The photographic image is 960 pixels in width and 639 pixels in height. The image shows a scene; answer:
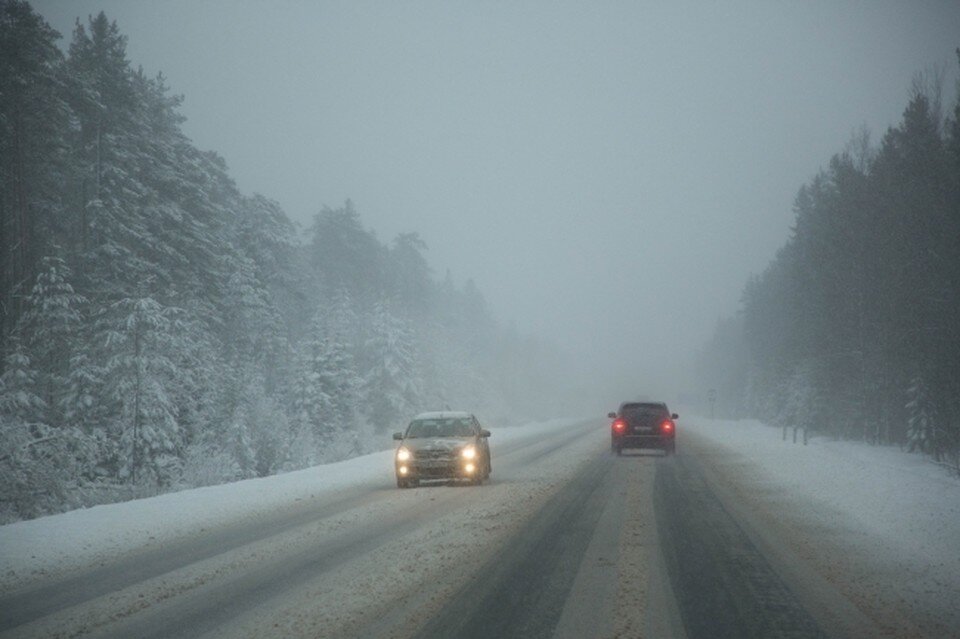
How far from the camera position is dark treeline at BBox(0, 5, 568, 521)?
21.6 m

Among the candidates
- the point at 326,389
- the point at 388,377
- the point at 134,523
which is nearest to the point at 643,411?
the point at 134,523

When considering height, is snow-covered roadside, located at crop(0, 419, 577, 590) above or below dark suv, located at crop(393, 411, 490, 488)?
below

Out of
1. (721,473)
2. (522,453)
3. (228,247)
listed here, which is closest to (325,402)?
(228,247)

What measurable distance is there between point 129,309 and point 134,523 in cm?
1401

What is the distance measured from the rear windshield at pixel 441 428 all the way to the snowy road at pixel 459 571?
3.21 meters

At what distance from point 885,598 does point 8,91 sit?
27963mm

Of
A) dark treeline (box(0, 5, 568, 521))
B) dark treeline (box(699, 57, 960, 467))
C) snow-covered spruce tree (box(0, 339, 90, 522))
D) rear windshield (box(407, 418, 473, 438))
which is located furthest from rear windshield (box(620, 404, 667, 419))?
snow-covered spruce tree (box(0, 339, 90, 522))

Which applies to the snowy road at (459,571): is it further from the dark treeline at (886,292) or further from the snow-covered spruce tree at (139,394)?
the dark treeline at (886,292)

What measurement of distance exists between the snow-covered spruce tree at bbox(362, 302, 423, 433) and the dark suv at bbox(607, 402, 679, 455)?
25507 millimetres

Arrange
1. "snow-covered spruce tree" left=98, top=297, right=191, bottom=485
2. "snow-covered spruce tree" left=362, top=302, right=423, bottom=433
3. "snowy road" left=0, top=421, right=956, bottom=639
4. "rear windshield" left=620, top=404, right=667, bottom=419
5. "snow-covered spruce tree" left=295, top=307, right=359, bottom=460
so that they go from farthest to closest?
"snow-covered spruce tree" left=362, top=302, right=423, bottom=433, "snow-covered spruce tree" left=295, top=307, right=359, bottom=460, "rear windshield" left=620, top=404, right=667, bottom=419, "snow-covered spruce tree" left=98, top=297, right=191, bottom=485, "snowy road" left=0, top=421, right=956, bottom=639

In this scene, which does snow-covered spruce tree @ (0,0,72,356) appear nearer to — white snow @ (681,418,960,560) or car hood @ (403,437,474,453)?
car hood @ (403,437,474,453)

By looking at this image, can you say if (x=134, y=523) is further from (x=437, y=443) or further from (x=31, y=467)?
(x=437, y=443)

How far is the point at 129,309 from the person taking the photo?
79.1 feet

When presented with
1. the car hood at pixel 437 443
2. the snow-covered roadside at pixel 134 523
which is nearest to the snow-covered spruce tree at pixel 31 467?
the snow-covered roadside at pixel 134 523
